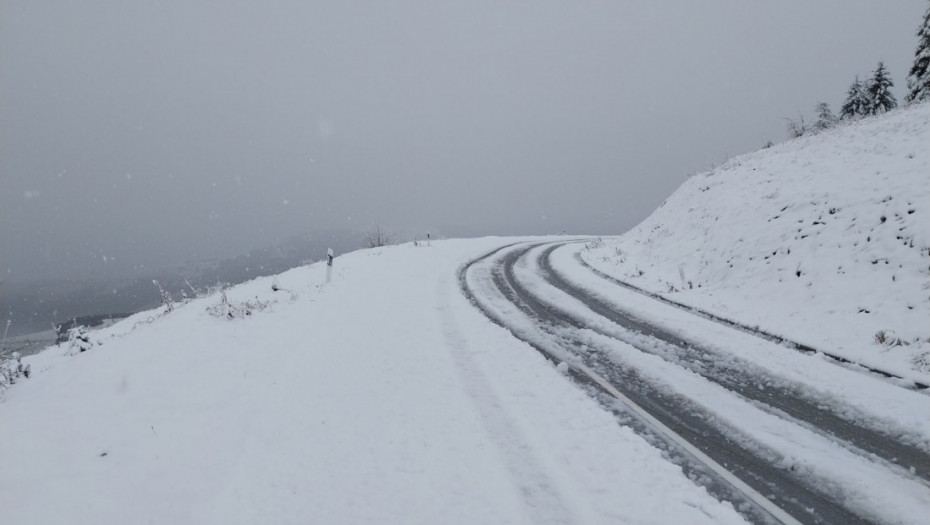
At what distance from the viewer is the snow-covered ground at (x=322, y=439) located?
3.67m

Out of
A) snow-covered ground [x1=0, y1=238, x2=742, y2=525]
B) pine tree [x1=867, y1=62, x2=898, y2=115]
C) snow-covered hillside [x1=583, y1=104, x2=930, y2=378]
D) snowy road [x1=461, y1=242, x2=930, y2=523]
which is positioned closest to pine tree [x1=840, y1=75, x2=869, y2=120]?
pine tree [x1=867, y1=62, x2=898, y2=115]

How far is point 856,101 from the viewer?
33.4 metres

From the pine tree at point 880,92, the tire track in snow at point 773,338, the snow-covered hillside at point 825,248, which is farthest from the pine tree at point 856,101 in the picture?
the tire track in snow at point 773,338

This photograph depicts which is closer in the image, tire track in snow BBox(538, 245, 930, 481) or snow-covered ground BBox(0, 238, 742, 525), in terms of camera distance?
snow-covered ground BBox(0, 238, 742, 525)

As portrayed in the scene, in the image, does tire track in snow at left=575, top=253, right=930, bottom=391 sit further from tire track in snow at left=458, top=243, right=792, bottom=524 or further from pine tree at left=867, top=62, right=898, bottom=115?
pine tree at left=867, top=62, right=898, bottom=115

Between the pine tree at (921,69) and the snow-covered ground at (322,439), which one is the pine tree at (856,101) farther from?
the snow-covered ground at (322,439)

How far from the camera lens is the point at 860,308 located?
26.8ft

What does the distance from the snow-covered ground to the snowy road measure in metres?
0.61

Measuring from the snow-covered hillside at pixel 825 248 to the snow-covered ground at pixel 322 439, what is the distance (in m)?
5.39

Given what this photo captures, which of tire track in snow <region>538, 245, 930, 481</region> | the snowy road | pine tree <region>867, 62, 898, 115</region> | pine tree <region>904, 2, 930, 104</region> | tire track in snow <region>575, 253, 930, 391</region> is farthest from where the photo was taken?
pine tree <region>867, 62, 898, 115</region>

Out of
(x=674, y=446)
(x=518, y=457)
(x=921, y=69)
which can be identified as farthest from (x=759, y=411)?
(x=921, y=69)

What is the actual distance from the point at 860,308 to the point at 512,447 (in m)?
7.98

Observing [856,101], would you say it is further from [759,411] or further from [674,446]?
[674,446]

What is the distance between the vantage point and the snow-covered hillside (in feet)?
25.3
